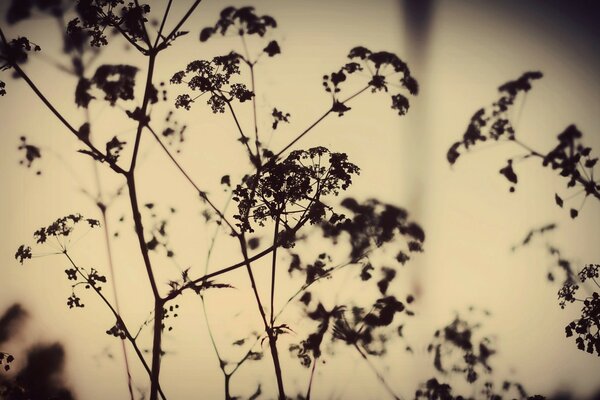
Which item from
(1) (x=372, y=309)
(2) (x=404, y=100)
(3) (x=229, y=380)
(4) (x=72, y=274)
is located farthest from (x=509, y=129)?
(4) (x=72, y=274)

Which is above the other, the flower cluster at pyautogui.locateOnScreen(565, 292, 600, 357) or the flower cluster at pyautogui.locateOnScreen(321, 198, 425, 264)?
the flower cluster at pyautogui.locateOnScreen(321, 198, 425, 264)

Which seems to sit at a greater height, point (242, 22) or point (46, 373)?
point (242, 22)

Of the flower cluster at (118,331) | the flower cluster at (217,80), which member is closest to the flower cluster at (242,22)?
the flower cluster at (217,80)

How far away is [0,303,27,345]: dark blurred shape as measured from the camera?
5.72m

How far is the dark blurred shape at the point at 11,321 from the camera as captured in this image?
5723 mm

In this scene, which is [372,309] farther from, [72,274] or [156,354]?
[72,274]

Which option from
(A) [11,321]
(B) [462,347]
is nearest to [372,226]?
(B) [462,347]

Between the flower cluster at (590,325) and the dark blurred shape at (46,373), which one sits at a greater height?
the flower cluster at (590,325)

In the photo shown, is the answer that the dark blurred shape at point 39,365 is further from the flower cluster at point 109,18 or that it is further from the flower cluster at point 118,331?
the flower cluster at point 109,18

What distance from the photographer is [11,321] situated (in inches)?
227

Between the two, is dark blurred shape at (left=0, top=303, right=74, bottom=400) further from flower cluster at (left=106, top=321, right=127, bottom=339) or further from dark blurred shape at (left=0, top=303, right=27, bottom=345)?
flower cluster at (left=106, top=321, right=127, bottom=339)

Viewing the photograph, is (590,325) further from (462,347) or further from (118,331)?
(118,331)

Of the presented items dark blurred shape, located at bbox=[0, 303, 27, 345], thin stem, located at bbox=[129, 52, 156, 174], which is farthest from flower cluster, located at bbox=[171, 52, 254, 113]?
dark blurred shape, located at bbox=[0, 303, 27, 345]

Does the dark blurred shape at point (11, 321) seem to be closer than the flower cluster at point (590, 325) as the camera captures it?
No
